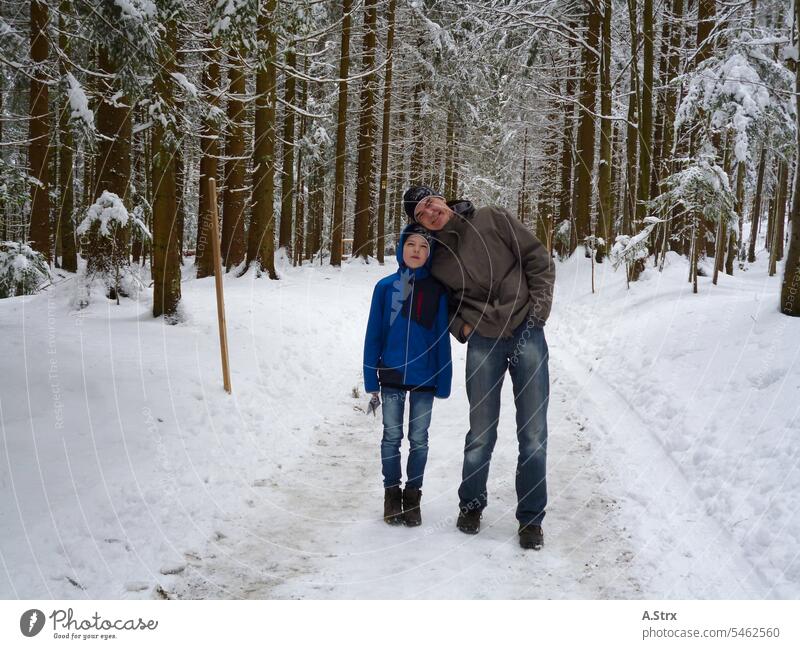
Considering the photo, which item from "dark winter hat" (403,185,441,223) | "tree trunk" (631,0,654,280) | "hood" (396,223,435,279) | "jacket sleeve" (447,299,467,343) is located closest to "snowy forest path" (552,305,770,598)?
"jacket sleeve" (447,299,467,343)

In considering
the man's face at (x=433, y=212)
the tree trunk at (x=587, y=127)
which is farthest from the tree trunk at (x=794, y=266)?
the tree trunk at (x=587, y=127)

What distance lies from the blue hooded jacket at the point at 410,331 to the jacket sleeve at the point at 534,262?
57 centimetres

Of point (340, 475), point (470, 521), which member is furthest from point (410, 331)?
point (340, 475)

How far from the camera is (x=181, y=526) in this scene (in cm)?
411

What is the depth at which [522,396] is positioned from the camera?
396 cm

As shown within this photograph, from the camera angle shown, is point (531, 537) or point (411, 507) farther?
point (411, 507)

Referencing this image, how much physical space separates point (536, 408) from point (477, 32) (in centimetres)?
1765

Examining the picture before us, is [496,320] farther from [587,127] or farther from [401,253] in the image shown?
[587,127]

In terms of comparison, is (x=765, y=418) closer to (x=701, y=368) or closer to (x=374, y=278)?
(x=701, y=368)

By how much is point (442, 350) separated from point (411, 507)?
Result: 120cm

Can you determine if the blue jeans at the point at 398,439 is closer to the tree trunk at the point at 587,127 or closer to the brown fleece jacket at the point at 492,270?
the brown fleece jacket at the point at 492,270

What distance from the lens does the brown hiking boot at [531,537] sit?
3.80 metres

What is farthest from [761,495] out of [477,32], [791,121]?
[477,32]

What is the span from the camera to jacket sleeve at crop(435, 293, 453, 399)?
4203mm
